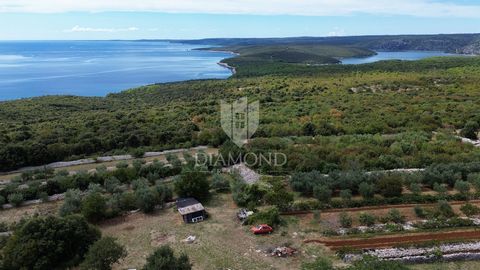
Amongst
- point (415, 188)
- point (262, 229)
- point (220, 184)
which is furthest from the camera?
point (220, 184)

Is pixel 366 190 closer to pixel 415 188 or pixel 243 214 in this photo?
pixel 415 188

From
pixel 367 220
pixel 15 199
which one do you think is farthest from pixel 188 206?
pixel 15 199

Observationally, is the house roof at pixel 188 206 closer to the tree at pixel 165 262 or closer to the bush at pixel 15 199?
the tree at pixel 165 262

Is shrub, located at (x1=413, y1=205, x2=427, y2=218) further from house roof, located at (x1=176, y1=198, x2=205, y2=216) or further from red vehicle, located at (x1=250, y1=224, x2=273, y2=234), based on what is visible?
house roof, located at (x1=176, y1=198, x2=205, y2=216)

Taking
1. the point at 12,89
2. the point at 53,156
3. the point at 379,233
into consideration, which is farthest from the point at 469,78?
the point at 12,89

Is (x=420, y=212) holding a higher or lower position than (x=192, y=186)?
lower

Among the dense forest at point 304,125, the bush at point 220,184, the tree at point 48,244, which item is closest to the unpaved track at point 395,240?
the bush at point 220,184
